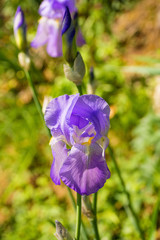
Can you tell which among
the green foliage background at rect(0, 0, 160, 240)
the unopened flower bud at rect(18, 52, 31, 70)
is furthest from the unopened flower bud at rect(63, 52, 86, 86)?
the green foliage background at rect(0, 0, 160, 240)

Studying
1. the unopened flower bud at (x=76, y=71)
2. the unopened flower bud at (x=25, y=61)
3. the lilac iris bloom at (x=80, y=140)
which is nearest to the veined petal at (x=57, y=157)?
the lilac iris bloom at (x=80, y=140)

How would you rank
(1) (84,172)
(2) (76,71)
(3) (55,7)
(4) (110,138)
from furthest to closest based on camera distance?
(4) (110,138) → (3) (55,7) → (2) (76,71) → (1) (84,172)

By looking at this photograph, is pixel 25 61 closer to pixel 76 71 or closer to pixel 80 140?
pixel 76 71

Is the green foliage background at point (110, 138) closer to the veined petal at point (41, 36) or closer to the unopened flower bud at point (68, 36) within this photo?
the veined petal at point (41, 36)

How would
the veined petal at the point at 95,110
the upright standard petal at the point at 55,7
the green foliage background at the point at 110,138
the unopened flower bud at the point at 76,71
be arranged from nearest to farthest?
1. the veined petal at the point at 95,110
2. the unopened flower bud at the point at 76,71
3. the upright standard petal at the point at 55,7
4. the green foliage background at the point at 110,138

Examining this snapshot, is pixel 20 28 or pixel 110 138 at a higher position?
pixel 20 28

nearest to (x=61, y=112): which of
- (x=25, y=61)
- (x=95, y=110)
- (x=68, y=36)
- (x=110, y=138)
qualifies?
(x=95, y=110)

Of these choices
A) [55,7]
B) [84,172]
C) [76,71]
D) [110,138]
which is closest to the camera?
[84,172]

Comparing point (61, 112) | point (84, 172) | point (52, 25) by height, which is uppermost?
point (52, 25)
